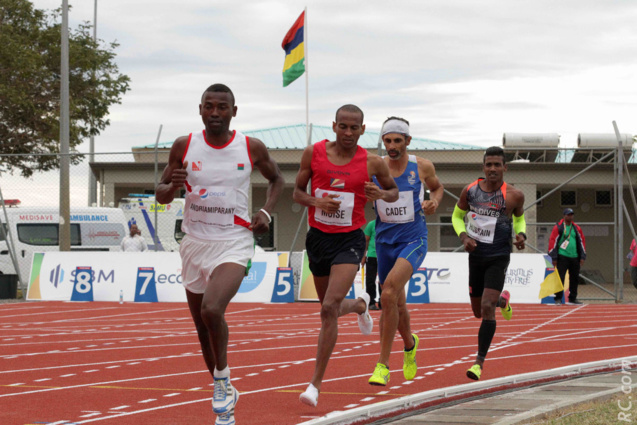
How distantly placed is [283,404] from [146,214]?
2167 cm

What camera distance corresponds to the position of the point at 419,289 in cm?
2030

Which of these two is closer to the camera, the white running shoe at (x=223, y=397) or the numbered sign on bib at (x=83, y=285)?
the white running shoe at (x=223, y=397)

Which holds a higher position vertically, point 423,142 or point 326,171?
point 423,142

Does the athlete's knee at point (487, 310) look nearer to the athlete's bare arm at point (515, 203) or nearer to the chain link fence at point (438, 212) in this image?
the athlete's bare arm at point (515, 203)

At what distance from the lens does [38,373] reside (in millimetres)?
8672

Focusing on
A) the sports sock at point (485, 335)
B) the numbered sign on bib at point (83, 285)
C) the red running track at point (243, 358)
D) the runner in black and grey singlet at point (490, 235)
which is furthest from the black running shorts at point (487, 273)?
the numbered sign on bib at point (83, 285)

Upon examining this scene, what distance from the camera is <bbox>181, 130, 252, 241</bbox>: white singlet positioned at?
6.31m

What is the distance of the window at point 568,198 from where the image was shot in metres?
36.0

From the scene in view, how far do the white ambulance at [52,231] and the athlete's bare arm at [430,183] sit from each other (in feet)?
55.4

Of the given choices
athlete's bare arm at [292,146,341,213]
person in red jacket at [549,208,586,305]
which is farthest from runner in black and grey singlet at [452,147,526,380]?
person in red jacket at [549,208,586,305]

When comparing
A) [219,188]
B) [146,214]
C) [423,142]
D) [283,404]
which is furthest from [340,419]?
[423,142]

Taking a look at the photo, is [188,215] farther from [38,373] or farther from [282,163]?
[282,163]

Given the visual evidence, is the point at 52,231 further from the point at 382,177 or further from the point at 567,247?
the point at 382,177

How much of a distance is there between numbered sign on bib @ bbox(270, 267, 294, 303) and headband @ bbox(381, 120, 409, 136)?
12558 millimetres
